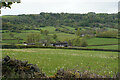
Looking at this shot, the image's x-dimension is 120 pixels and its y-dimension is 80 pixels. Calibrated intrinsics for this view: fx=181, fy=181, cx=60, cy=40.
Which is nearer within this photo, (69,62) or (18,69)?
(18,69)

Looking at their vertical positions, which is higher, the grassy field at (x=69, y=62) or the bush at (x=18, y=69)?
the bush at (x=18, y=69)

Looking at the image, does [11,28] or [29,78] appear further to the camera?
[11,28]

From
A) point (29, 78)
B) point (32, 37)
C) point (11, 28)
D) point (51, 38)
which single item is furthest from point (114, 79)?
point (11, 28)

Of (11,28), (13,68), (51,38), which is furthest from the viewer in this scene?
(11,28)

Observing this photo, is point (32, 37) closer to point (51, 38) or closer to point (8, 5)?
point (51, 38)

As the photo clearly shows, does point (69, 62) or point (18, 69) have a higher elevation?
point (18, 69)

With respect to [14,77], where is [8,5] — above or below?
above

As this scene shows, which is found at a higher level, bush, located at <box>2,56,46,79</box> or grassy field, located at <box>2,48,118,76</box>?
bush, located at <box>2,56,46,79</box>

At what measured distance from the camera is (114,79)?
810cm

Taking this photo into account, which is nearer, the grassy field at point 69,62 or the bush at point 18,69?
the bush at point 18,69

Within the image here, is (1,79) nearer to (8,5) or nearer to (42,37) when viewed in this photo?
(8,5)

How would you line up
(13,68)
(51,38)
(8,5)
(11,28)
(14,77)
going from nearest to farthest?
(14,77)
(13,68)
(8,5)
(51,38)
(11,28)

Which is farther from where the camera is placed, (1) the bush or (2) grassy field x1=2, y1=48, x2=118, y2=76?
(2) grassy field x1=2, y1=48, x2=118, y2=76

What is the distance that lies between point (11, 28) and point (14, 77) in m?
153
